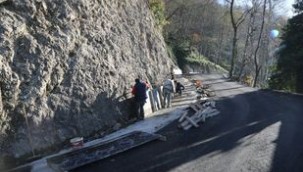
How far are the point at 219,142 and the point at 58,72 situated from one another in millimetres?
7201

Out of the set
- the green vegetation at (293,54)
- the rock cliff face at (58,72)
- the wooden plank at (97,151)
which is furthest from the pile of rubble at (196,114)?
the green vegetation at (293,54)

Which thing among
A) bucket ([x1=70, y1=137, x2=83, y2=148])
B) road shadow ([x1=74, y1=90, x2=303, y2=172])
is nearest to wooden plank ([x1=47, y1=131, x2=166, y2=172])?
road shadow ([x1=74, y1=90, x2=303, y2=172])

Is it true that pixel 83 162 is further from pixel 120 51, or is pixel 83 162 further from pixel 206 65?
pixel 206 65

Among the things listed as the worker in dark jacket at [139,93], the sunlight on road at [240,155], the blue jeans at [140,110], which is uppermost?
the worker in dark jacket at [139,93]

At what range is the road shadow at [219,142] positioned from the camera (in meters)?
13.9

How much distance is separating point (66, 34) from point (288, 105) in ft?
43.5

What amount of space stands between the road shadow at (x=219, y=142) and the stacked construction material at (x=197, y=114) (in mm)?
315

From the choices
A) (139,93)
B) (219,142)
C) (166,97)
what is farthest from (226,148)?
(166,97)

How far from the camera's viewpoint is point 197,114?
67.5 feet

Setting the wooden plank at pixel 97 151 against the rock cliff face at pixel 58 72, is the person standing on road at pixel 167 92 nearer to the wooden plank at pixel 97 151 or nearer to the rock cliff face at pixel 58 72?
the rock cliff face at pixel 58 72

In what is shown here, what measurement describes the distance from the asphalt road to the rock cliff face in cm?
313

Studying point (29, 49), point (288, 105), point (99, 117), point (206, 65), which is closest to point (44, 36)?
point (29, 49)

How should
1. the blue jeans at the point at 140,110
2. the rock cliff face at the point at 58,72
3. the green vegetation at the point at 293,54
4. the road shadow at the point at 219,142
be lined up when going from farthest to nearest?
1. the green vegetation at the point at 293,54
2. the blue jeans at the point at 140,110
3. the rock cliff face at the point at 58,72
4. the road shadow at the point at 219,142

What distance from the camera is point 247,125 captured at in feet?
62.4
